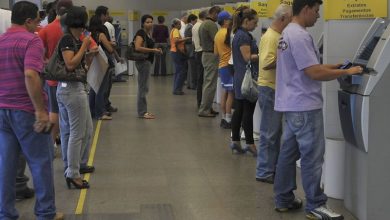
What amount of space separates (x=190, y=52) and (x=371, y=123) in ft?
28.1

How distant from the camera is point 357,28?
439 cm

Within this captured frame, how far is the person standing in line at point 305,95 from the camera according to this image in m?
3.84

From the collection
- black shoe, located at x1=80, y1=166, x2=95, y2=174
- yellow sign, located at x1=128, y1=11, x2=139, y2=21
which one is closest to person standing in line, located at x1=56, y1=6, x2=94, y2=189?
black shoe, located at x1=80, y1=166, x2=95, y2=174

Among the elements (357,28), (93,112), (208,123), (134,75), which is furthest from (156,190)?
(134,75)

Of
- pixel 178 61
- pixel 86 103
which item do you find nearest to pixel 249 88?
pixel 86 103

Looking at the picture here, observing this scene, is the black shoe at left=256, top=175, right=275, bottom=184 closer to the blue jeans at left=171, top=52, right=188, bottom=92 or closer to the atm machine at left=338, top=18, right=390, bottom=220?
the atm machine at left=338, top=18, right=390, bottom=220

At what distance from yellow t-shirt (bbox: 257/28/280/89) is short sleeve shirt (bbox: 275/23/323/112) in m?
0.82

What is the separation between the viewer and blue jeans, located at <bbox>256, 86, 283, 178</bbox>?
4.98 meters

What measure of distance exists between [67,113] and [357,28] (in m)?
2.48

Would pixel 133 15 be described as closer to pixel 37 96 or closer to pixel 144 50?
pixel 144 50

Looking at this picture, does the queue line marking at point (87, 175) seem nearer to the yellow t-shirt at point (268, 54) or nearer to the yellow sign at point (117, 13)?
the yellow t-shirt at point (268, 54)

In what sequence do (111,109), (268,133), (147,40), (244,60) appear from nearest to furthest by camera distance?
(268,133)
(244,60)
(147,40)
(111,109)

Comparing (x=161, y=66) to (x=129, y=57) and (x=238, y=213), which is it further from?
(x=238, y=213)

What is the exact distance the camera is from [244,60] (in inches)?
230
